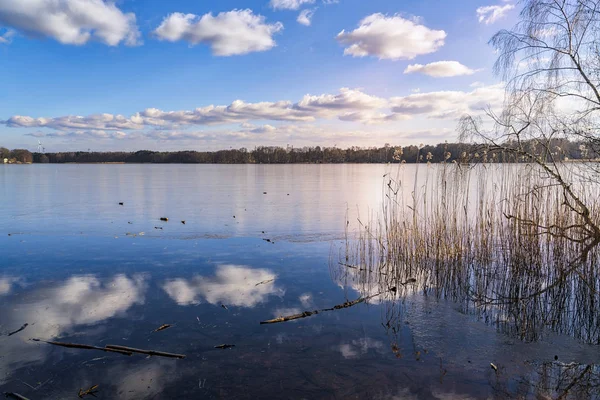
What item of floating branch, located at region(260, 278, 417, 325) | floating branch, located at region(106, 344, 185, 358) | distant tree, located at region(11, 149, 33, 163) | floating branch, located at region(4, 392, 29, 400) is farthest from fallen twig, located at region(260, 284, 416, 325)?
distant tree, located at region(11, 149, 33, 163)

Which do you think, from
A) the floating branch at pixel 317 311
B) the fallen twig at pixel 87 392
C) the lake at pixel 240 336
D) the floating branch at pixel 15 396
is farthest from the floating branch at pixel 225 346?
the floating branch at pixel 15 396

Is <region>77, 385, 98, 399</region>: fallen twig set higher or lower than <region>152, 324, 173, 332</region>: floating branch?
lower

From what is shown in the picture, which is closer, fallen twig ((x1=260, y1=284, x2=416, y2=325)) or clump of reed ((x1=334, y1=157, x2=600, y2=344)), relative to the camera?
fallen twig ((x1=260, y1=284, x2=416, y2=325))

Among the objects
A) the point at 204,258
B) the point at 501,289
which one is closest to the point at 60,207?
the point at 204,258

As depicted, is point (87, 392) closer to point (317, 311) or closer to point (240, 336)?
point (240, 336)

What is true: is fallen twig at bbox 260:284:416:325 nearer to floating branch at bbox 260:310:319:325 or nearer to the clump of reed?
floating branch at bbox 260:310:319:325

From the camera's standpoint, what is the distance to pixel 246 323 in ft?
18.0

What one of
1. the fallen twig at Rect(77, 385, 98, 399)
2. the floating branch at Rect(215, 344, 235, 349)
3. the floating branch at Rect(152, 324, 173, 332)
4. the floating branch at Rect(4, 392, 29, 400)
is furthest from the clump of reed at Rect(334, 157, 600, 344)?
the floating branch at Rect(4, 392, 29, 400)

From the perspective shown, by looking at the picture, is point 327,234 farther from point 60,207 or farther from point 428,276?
point 60,207

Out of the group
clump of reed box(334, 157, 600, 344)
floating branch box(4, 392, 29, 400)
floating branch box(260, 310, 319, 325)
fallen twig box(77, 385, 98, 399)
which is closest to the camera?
floating branch box(4, 392, 29, 400)

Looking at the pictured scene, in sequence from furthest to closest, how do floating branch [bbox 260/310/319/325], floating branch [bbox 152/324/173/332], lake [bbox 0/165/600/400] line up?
floating branch [bbox 260/310/319/325], floating branch [bbox 152/324/173/332], lake [bbox 0/165/600/400]

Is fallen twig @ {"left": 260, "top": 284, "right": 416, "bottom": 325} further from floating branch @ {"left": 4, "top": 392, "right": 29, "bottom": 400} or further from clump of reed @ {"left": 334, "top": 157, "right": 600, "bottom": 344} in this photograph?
floating branch @ {"left": 4, "top": 392, "right": 29, "bottom": 400}

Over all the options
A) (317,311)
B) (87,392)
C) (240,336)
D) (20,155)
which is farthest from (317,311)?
(20,155)

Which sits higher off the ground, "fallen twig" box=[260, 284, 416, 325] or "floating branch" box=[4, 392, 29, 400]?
"floating branch" box=[4, 392, 29, 400]
